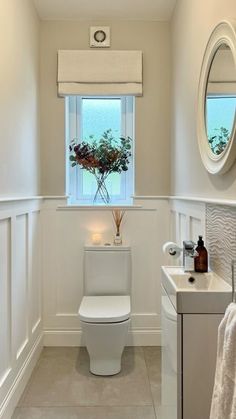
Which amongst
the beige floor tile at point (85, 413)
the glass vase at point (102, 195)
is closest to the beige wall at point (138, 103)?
the glass vase at point (102, 195)

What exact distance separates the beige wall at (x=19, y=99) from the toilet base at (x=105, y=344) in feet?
3.30

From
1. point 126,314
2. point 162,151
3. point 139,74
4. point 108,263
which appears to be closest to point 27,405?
point 126,314

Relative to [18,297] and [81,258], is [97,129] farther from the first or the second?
[18,297]

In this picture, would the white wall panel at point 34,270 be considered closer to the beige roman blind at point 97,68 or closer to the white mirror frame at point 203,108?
the beige roman blind at point 97,68

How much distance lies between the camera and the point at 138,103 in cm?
309

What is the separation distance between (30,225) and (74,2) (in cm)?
170

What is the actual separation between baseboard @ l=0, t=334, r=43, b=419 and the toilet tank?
0.56 meters

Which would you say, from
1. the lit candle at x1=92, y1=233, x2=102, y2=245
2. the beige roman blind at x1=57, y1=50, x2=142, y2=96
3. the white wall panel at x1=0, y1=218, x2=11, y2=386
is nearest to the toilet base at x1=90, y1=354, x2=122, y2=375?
the white wall panel at x1=0, y1=218, x2=11, y2=386

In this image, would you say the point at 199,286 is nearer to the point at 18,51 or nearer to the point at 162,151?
the point at 162,151

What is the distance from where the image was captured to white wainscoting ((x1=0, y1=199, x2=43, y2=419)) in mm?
1998

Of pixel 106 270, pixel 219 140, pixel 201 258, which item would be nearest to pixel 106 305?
pixel 106 270

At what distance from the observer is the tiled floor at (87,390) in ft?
6.99

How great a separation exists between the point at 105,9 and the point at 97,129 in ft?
3.07

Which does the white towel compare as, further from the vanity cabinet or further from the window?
the window
